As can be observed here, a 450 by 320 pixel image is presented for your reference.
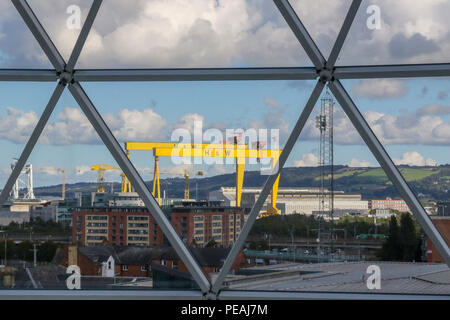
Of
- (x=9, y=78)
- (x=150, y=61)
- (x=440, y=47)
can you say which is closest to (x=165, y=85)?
(x=150, y=61)

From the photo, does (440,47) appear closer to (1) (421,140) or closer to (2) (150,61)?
(1) (421,140)

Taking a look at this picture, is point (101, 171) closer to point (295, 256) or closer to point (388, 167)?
point (295, 256)

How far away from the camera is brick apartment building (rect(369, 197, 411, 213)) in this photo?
7.03m

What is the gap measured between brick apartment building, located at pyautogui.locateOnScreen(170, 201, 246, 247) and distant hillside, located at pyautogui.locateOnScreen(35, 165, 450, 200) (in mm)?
217

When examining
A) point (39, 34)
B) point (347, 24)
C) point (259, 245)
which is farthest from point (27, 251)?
point (347, 24)

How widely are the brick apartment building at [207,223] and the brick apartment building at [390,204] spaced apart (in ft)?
5.21

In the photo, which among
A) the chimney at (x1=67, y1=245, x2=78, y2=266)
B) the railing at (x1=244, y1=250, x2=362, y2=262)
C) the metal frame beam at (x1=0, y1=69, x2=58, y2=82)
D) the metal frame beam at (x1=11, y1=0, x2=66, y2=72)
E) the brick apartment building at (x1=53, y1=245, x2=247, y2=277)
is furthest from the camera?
the chimney at (x1=67, y1=245, x2=78, y2=266)

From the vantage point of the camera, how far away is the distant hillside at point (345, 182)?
6984mm

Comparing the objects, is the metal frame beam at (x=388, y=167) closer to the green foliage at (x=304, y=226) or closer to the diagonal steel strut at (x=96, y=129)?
the green foliage at (x=304, y=226)

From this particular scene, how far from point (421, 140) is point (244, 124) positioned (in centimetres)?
215

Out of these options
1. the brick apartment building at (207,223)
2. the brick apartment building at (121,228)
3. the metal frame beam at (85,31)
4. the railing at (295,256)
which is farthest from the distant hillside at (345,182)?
the metal frame beam at (85,31)

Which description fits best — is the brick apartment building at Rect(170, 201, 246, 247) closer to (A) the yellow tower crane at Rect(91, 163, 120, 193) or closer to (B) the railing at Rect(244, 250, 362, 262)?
(B) the railing at Rect(244, 250, 362, 262)

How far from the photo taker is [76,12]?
7.23m

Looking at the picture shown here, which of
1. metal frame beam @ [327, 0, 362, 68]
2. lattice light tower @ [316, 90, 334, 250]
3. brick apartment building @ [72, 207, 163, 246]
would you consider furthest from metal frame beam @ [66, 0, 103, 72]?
lattice light tower @ [316, 90, 334, 250]
